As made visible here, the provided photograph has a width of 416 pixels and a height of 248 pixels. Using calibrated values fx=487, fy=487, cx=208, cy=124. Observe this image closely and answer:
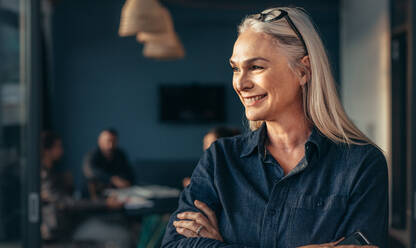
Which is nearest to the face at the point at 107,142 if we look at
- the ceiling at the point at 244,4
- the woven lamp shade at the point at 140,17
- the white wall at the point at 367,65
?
the woven lamp shade at the point at 140,17

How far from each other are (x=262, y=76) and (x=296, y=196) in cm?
34

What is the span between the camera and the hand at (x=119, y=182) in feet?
16.2

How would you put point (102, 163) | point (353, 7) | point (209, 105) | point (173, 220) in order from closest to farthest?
1. point (173, 220)
2. point (102, 163)
3. point (353, 7)
4. point (209, 105)

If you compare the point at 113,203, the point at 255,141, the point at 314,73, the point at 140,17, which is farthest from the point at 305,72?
the point at 113,203

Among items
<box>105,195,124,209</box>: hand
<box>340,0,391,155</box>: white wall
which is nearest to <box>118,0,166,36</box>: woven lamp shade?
→ <box>105,195,124,209</box>: hand

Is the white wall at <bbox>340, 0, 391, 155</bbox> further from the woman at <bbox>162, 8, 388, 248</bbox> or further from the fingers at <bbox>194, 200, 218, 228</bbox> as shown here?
the fingers at <bbox>194, 200, 218, 228</bbox>

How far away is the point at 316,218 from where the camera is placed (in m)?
1.30

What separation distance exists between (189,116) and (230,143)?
6.82 m

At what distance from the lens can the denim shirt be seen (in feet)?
4.19

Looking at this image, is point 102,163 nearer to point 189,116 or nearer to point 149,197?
point 149,197

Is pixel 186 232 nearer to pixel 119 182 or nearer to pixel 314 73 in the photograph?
pixel 314 73

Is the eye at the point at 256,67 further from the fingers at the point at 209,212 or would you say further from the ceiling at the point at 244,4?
the ceiling at the point at 244,4

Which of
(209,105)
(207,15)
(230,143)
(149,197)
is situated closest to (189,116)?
(209,105)

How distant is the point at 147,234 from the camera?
6.68 ft
